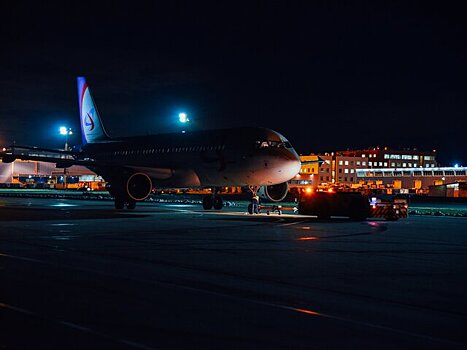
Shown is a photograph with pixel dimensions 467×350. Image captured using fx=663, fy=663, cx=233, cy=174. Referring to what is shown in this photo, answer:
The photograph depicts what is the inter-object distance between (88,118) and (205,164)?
17.9m

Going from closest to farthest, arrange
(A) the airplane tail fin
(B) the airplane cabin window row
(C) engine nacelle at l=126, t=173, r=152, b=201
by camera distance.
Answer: (C) engine nacelle at l=126, t=173, r=152, b=201, (B) the airplane cabin window row, (A) the airplane tail fin

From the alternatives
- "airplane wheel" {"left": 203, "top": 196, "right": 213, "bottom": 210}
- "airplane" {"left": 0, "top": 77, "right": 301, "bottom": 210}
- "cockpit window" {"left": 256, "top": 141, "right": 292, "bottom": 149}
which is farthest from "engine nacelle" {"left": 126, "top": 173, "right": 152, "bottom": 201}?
"cockpit window" {"left": 256, "top": 141, "right": 292, "bottom": 149}

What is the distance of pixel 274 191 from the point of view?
40594 mm

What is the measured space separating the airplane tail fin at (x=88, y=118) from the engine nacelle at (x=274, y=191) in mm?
16914

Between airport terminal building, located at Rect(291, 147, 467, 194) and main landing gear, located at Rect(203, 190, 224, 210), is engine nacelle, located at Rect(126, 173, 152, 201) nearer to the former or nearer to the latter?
main landing gear, located at Rect(203, 190, 224, 210)

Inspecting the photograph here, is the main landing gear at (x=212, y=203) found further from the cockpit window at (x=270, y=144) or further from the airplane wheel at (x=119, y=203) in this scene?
the cockpit window at (x=270, y=144)

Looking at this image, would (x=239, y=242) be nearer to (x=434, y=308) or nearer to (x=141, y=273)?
(x=141, y=273)

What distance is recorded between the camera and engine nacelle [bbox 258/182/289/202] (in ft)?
132

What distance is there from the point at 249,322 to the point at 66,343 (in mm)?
2450

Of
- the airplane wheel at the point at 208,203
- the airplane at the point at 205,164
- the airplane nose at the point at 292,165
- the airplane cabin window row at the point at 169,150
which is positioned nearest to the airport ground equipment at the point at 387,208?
the airplane nose at the point at 292,165

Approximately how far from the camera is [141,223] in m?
28.2

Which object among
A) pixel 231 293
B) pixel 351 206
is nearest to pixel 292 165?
pixel 351 206

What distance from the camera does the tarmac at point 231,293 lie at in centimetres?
800

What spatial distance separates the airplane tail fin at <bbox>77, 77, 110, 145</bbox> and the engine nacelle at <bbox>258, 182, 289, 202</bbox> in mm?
16914
